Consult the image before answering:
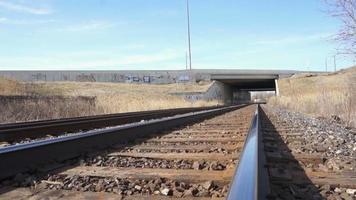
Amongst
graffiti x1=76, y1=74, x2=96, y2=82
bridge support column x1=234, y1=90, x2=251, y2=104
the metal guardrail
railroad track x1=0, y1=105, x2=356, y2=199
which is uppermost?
graffiti x1=76, y1=74, x2=96, y2=82

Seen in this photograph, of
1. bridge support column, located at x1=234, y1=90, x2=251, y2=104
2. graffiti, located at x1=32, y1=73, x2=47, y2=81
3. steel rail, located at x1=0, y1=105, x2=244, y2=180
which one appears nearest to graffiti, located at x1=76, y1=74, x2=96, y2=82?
graffiti, located at x1=32, y1=73, x2=47, y2=81

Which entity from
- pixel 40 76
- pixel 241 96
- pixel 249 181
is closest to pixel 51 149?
pixel 249 181

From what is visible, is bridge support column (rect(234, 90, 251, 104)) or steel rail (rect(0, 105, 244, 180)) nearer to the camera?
steel rail (rect(0, 105, 244, 180))

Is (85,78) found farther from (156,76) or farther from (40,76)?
(156,76)

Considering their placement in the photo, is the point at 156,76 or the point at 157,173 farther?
the point at 156,76

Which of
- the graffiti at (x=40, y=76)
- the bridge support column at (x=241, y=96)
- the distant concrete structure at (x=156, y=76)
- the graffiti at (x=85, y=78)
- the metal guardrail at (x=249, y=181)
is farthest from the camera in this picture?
the bridge support column at (x=241, y=96)

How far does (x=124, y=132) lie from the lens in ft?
25.7

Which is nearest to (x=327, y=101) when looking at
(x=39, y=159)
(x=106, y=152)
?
(x=106, y=152)

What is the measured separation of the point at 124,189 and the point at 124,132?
4072 mm

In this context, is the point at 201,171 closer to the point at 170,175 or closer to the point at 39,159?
the point at 170,175

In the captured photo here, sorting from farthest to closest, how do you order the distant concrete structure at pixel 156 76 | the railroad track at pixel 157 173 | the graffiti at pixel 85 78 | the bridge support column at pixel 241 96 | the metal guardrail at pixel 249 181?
the bridge support column at pixel 241 96 < the graffiti at pixel 85 78 < the distant concrete structure at pixel 156 76 < the railroad track at pixel 157 173 < the metal guardrail at pixel 249 181

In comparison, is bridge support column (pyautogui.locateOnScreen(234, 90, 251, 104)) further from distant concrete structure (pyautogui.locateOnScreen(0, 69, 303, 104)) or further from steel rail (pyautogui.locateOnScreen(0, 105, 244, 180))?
steel rail (pyautogui.locateOnScreen(0, 105, 244, 180))

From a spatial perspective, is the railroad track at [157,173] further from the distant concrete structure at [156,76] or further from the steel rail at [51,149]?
the distant concrete structure at [156,76]

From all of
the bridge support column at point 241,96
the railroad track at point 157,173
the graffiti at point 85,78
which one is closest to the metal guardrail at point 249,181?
the railroad track at point 157,173
